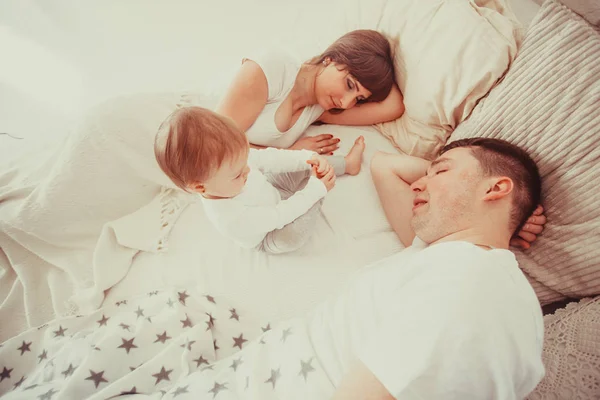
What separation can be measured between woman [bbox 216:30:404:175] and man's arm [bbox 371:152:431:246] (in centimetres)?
10

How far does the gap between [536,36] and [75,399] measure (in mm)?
1523

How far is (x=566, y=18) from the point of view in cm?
96

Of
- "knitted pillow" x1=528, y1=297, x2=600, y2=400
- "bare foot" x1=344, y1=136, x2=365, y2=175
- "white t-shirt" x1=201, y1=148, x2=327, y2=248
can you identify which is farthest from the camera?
"bare foot" x1=344, y1=136, x2=365, y2=175

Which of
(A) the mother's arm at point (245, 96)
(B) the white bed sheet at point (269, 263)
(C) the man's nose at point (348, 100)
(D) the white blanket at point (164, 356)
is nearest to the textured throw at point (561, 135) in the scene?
(B) the white bed sheet at point (269, 263)

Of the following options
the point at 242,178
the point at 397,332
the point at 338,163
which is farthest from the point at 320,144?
the point at 397,332

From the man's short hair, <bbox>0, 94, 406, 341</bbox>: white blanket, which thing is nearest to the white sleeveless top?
<bbox>0, 94, 406, 341</bbox>: white blanket

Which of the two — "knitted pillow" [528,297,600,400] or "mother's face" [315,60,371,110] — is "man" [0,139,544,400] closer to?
"knitted pillow" [528,297,600,400]

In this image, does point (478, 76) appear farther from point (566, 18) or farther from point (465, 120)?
point (566, 18)

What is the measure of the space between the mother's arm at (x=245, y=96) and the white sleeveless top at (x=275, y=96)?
30 mm

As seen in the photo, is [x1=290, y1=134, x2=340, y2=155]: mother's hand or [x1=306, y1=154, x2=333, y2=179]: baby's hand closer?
[x1=306, y1=154, x2=333, y2=179]: baby's hand

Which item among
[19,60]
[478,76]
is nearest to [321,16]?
[478,76]

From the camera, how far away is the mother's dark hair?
131 centimetres

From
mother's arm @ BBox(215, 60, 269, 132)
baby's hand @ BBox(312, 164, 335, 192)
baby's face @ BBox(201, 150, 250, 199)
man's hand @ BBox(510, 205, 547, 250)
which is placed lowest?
man's hand @ BBox(510, 205, 547, 250)

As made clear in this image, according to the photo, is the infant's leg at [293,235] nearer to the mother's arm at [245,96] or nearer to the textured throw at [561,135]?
the mother's arm at [245,96]
